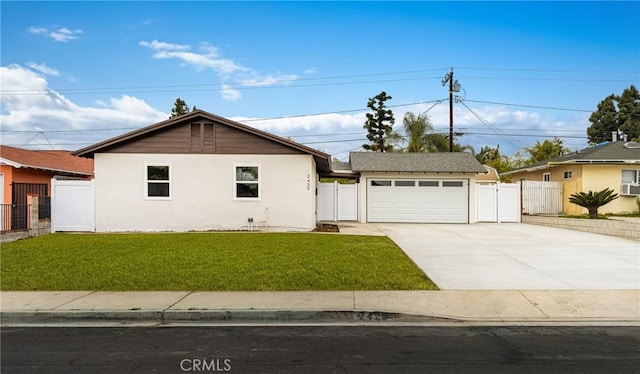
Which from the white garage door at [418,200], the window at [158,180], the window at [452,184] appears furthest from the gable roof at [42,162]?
the window at [452,184]

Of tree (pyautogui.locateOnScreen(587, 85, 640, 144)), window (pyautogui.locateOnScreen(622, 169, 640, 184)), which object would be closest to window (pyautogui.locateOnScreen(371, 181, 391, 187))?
window (pyautogui.locateOnScreen(622, 169, 640, 184))

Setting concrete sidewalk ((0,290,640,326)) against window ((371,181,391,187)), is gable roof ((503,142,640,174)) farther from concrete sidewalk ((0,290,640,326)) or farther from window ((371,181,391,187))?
concrete sidewalk ((0,290,640,326))

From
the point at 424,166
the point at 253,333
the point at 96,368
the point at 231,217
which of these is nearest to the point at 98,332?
the point at 96,368

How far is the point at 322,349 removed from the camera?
5906 mm

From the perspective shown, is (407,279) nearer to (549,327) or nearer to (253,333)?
(549,327)

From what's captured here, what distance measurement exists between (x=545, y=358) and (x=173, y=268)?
759 cm

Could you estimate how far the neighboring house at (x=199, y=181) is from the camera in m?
18.3

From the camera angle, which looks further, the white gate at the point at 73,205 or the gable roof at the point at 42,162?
the gable roof at the point at 42,162

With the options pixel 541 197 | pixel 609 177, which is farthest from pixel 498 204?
pixel 609 177

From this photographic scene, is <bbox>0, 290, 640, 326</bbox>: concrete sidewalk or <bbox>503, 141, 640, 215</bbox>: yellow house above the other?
<bbox>503, 141, 640, 215</bbox>: yellow house

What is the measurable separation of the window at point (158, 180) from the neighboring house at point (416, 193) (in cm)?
920

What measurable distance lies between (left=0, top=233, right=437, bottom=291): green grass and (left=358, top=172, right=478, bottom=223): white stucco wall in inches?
370

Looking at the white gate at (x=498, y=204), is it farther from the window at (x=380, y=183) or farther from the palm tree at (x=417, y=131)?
the palm tree at (x=417, y=131)

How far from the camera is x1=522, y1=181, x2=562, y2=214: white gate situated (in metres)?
24.4
